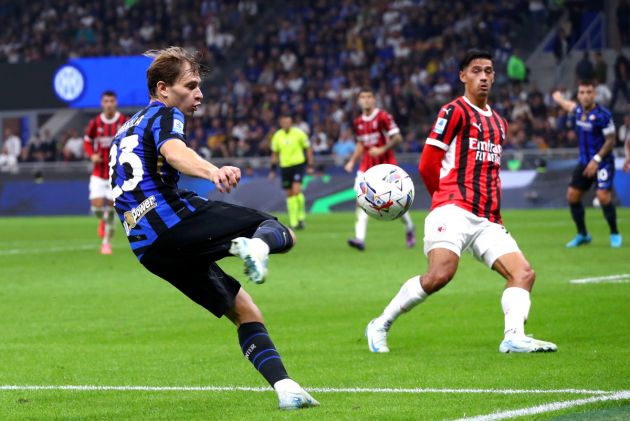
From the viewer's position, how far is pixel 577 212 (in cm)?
1809

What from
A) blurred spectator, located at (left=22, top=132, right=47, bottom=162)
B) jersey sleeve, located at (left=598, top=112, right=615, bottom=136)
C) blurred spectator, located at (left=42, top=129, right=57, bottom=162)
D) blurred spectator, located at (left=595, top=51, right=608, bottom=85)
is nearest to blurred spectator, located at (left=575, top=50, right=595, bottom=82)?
blurred spectator, located at (left=595, top=51, right=608, bottom=85)

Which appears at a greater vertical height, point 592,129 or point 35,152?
point 592,129

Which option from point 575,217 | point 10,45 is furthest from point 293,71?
point 575,217

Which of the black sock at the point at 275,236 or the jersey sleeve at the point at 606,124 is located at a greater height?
the black sock at the point at 275,236

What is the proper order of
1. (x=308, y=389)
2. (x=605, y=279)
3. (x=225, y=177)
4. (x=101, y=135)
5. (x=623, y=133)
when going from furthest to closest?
(x=623, y=133) → (x=101, y=135) → (x=605, y=279) → (x=308, y=389) → (x=225, y=177)

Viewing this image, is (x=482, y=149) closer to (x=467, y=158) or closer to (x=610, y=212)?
(x=467, y=158)

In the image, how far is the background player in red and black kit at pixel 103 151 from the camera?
19.1 meters

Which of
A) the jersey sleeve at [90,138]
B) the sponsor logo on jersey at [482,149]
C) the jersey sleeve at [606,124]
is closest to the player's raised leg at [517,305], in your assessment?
the sponsor logo on jersey at [482,149]

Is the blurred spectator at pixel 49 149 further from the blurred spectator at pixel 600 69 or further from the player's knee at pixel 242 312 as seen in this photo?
the player's knee at pixel 242 312

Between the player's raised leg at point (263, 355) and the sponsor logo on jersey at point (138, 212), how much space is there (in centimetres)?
71

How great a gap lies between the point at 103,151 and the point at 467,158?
1131cm

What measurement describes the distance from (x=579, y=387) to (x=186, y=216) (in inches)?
96.0

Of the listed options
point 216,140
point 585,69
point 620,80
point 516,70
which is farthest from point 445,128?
point 216,140

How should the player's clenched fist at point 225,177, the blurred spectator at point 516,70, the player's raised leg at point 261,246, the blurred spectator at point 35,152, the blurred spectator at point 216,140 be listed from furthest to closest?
1. the blurred spectator at point 35,152
2. the blurred spectator at point 216,140
3. the blurred spectator at point 516,70
4. the player's raised leg at point 261,246
5. the player's clenched fist at point 225,177
